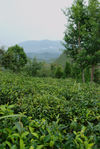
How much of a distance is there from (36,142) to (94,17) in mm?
10984

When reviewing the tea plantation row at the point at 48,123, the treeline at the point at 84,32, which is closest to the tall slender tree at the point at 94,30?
the treeline at the point at 84,32

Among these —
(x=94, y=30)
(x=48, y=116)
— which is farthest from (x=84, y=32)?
(x=48, y=116)

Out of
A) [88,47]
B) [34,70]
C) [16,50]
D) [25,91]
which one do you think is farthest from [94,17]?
[16,50]

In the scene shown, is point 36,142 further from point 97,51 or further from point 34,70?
point 34,70

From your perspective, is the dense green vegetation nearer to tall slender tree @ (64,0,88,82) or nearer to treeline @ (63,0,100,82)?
treeline @ (63,0,100,82)

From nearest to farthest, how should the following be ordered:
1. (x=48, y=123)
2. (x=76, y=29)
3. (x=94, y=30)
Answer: (x=48, y=123)
(x=94, y=30)
(x=76, y=29)

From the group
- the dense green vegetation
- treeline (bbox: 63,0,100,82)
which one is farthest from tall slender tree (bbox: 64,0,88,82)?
the dense green vegetation

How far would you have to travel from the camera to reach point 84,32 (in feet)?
32.9

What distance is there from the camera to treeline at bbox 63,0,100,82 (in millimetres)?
9703

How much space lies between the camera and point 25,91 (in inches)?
123

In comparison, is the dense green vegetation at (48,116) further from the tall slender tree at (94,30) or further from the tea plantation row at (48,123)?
the tall slender tree at (94,30)

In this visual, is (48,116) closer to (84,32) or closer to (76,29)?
(84,32)

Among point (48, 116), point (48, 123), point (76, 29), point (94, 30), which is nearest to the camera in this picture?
point (48, 123)

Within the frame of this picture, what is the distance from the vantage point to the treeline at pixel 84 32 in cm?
970
